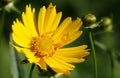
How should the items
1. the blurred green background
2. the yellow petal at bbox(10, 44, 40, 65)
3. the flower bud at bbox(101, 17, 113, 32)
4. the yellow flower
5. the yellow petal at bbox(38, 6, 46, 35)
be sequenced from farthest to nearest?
the blurred green background, the flower bud at bbox(101, 17, 113, 32), the yellow petal at bbox(38, 6, 46, 35), the yellow flower, the yellow petal at bbox(10, 44, 40, 65)

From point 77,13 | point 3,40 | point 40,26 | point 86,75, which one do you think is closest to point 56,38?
point 40,26

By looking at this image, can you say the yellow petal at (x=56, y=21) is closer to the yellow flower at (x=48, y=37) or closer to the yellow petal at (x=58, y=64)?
the yellow flower at (x=48, y=37)

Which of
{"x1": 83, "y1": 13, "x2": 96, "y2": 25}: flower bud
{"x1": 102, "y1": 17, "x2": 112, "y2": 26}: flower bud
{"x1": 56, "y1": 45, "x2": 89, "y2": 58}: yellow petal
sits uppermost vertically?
{"x1": 102, "y1": 17, "x2": 112, "y2": 26}: flower bud

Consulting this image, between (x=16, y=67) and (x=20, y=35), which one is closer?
(x=20, y=35)

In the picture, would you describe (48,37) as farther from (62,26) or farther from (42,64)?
(42,64)

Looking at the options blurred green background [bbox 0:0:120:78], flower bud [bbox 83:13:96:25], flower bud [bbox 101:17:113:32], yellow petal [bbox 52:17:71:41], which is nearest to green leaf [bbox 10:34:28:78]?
yellow petal [bbox 52:17:71:41]

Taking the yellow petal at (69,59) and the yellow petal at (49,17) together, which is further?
the yellow petal at (49,17)

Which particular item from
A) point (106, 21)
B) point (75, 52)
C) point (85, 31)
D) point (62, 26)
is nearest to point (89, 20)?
point (62, 26)

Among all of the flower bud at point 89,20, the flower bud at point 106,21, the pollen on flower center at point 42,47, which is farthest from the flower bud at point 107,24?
the pollen on flower center at point 42,47

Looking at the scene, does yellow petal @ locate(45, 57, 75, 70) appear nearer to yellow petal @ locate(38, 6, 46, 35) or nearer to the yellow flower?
the yellow flower
